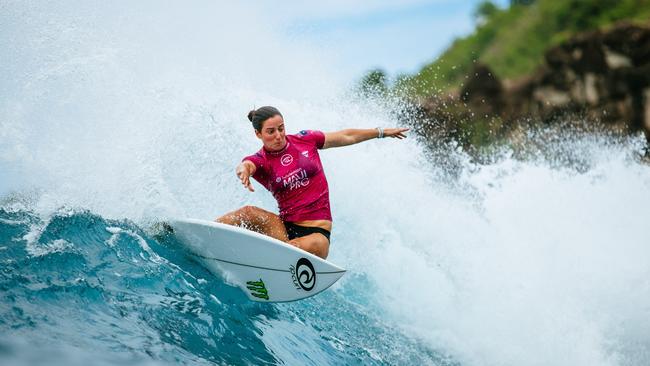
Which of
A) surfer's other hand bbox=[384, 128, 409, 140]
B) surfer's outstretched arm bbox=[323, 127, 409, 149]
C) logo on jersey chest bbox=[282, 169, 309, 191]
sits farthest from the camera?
surfer's other hand bbox=[384, 128, 409, 140]

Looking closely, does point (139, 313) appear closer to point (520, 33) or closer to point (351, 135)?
point (351, 135)

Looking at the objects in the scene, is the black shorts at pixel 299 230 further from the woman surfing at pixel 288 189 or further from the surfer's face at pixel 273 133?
the surfer's face at pixel 273 133

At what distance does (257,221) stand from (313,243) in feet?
1.75

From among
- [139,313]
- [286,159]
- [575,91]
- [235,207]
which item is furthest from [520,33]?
[139,313]

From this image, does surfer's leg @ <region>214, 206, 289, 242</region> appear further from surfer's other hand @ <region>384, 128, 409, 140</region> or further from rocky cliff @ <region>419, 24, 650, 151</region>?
rocky cliff @ <region>419, 24, 650, 151</region>

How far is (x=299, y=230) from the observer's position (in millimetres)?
6039

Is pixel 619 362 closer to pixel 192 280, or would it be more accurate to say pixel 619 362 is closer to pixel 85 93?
pixel 192 280

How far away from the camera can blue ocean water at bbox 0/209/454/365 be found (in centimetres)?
436

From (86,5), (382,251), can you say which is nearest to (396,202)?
(382,251)

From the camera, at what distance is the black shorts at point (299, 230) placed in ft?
19.7

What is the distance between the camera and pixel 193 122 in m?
7.86

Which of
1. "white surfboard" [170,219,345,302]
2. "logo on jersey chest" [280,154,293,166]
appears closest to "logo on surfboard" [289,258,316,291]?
"white surfboard" [170,219,345,302]

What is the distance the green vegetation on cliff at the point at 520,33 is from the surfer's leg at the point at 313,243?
28.4 meters

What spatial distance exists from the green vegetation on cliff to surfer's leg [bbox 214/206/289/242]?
1120 inches
